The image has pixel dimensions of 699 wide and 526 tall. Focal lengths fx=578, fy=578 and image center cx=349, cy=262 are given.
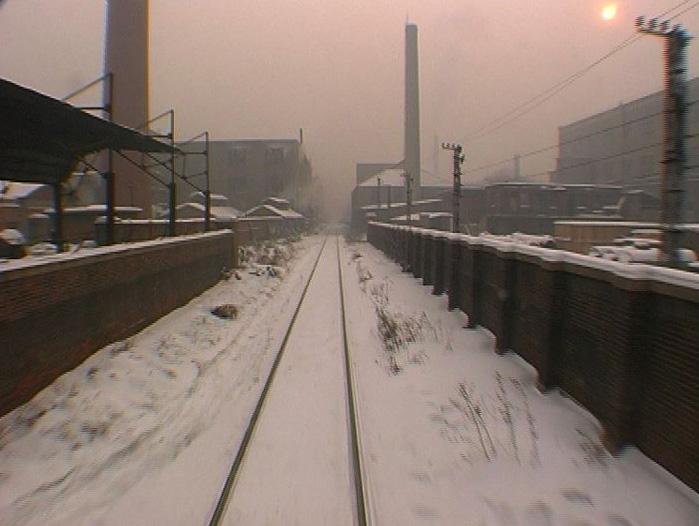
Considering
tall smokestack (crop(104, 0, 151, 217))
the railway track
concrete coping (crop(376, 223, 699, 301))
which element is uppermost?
tall smokestack (crop(104, 0, 151, 217))

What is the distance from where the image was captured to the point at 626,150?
70.4 metres

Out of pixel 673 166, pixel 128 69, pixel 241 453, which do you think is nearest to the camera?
pixel 241 453

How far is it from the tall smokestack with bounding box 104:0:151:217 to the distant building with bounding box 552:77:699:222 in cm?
3582

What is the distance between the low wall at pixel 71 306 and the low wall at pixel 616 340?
590 cm

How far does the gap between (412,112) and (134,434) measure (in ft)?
257

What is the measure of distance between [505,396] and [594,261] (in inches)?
81.0

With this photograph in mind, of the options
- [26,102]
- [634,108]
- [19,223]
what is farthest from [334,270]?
[634,108]

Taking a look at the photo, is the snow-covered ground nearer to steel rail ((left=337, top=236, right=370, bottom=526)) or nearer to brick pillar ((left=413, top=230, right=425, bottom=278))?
steel rail ((left=337, top=236, right=370, bottom=526))

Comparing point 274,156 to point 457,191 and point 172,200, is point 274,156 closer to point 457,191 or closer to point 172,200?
point 457,191

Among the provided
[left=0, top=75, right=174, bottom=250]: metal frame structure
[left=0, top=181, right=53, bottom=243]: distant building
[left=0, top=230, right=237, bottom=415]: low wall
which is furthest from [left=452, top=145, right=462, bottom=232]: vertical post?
[left=0, top=181, right=53, bottom=243]: distant building

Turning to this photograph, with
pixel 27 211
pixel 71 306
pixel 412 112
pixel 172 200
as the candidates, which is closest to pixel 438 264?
pixel 172 200

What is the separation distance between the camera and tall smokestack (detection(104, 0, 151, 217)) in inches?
1481

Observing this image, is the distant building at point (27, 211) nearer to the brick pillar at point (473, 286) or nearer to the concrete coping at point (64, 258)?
the concrete coping at point (64, 258)

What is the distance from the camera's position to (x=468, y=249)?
11953 millimetres
